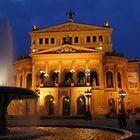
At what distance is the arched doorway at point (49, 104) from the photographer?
55531 millimetres

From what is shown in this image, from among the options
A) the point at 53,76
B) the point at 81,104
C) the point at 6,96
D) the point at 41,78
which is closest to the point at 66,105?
the point at 81,104

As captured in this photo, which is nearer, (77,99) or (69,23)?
(77,99)

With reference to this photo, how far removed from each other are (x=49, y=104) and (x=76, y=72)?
859 centimetres

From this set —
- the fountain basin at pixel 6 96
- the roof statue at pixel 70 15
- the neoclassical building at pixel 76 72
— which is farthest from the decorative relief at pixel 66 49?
the fountain basin at pixel 6 96

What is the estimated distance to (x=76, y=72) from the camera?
57312 millimetres

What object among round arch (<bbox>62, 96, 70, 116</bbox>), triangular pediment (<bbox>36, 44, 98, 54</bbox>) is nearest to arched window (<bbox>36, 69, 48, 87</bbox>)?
triangular pediment (<bbox>36, 44, 98, 54</bbox>)

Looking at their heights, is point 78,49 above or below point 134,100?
above

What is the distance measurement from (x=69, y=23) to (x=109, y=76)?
1578 cm

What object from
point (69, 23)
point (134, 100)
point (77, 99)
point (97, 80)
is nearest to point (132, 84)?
point (134, 100)

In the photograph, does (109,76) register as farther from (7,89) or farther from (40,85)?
(7,89)

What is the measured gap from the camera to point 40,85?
54.0 m

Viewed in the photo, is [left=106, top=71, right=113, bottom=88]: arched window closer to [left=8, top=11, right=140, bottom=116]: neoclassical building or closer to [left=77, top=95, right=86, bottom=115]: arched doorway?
[left=8, top=11, right=140, bottom=116]: neoclassical building

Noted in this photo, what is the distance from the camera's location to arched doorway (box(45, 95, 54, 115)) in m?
55.5

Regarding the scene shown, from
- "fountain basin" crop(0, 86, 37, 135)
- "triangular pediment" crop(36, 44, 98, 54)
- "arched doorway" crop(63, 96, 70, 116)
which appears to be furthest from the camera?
"triangular pediment" crop(36, 44, 98, 54)
